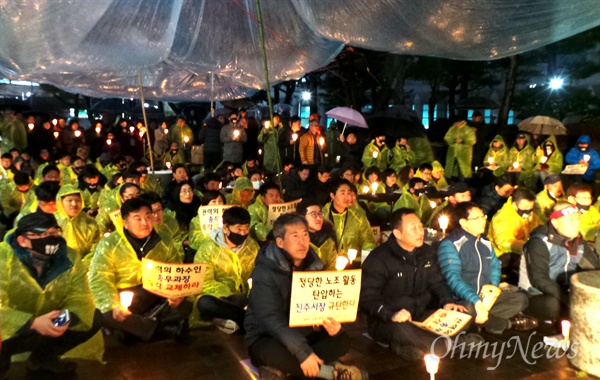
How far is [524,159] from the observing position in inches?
491

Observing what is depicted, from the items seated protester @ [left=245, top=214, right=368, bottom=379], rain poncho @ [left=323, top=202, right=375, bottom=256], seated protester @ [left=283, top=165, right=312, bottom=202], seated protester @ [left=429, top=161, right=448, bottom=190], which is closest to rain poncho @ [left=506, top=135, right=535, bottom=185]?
seated protester @ [left=429, top=161, right=448, bottom=190]

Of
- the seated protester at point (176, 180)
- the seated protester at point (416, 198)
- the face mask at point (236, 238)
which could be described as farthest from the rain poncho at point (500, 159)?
the face mask at point (236, 238)

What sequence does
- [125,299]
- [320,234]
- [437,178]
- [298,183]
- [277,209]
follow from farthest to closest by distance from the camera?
[437,178]
[298,183]
[277,209]
[320,234]
[125,299]

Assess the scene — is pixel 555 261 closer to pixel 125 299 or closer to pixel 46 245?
pixel 125 299

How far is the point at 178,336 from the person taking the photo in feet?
17.0

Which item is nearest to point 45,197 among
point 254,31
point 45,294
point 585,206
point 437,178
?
point 45,294

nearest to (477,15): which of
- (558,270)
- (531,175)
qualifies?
(558,270)

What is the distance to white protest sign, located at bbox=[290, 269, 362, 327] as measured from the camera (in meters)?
4.07

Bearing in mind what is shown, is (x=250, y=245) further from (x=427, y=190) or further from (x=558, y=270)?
(x=427, y=190)

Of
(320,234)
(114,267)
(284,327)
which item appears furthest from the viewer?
(320,234)

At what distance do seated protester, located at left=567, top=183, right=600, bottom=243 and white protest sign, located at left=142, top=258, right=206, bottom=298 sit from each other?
423 cm

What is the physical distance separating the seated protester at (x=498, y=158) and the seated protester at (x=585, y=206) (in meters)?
4.85

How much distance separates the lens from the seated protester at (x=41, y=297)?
402cm

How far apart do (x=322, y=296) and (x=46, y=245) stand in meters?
2.09
